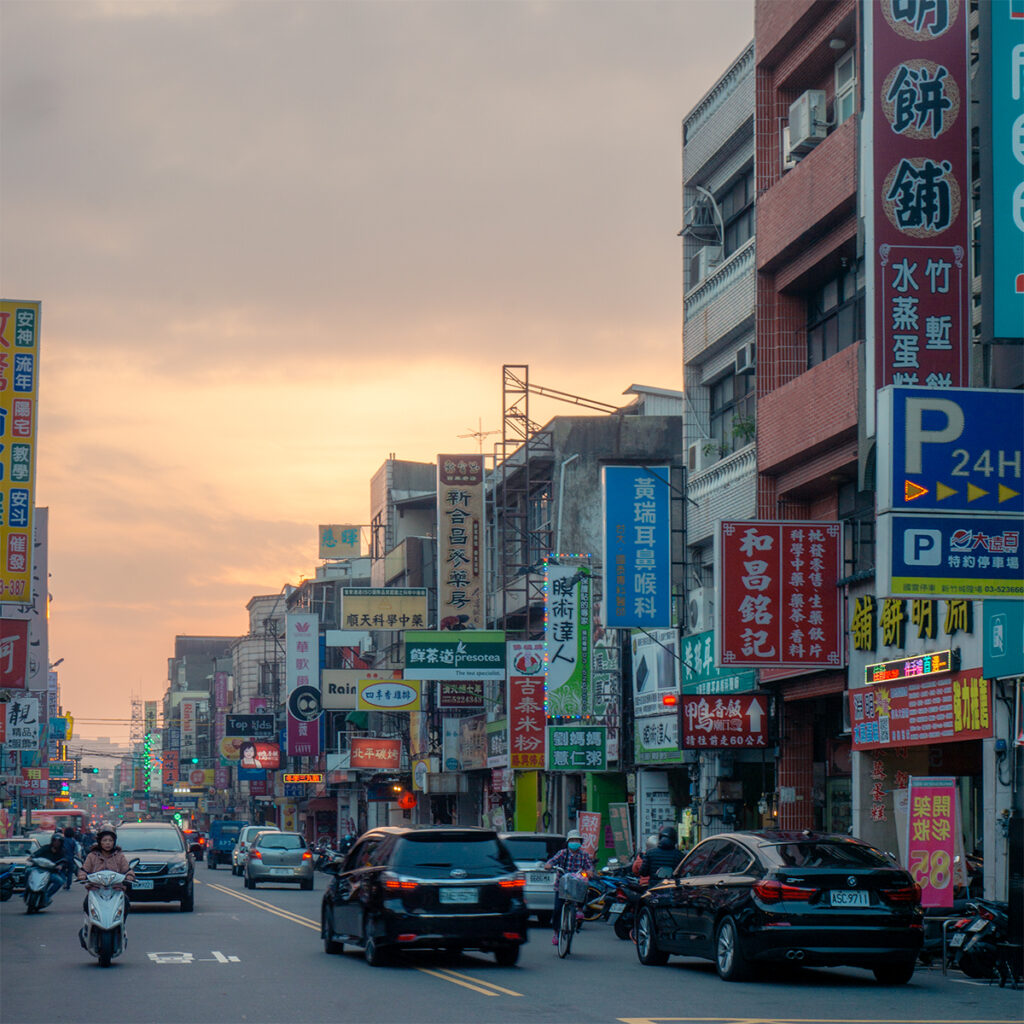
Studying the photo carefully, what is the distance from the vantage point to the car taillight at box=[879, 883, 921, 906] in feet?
54.9

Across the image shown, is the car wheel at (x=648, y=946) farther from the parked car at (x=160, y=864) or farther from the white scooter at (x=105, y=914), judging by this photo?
the parked car at (x=160, y=864)

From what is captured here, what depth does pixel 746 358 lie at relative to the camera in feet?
110

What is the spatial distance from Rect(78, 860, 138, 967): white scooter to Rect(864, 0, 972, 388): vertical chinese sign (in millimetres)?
10880

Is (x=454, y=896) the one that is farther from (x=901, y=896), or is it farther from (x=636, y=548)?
(x=636, y=548)

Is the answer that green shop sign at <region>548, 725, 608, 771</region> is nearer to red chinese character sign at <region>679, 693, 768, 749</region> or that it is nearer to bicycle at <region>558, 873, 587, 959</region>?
red chinese character sign at <region>679, 693, 768, 749</region>

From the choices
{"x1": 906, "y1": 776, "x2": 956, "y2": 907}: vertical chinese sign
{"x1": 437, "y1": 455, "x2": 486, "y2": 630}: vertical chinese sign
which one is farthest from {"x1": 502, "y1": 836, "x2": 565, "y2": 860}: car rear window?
{"x1": 437, "y1": 455, "x2": 486, "y2": 630}: vertical chinese sign

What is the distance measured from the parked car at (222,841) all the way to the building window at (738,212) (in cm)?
4700

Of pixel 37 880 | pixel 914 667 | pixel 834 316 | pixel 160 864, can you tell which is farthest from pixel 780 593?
pixel 37 880

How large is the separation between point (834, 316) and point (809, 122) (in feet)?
10.6

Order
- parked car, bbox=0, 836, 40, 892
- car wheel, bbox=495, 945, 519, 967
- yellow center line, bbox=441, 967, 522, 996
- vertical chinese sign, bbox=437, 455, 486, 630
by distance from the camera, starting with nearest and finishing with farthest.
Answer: yellow center line, bbox=441, 967, 522, 996 < car wheel, bbox=495, 945, 519, 967 < parked car, bbox=0, 836, 40, 892 < vertical chinese sign, bbox=437, 455, 486, 630

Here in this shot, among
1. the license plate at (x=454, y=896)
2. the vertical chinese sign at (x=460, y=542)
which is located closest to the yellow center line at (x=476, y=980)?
the license plate at (x=454, y=896)

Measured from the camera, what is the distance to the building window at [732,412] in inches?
1284

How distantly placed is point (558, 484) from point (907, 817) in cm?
3023

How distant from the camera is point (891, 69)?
21.8 m
